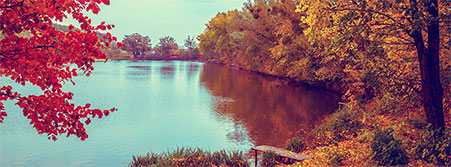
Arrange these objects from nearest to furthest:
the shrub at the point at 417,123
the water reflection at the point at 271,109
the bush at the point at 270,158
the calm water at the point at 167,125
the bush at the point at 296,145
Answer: the shrub at the point at 417,123
the bush at the point at 270,158
the bush at the point at 296,145
the calm water at the point at 167,125
the water reflection at the point at 271,109

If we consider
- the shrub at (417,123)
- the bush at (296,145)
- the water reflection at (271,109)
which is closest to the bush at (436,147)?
the shrub at (417,123)

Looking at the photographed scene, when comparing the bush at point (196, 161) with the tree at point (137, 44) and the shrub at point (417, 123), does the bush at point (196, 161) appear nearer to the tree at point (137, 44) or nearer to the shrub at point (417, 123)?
the shrub at point (417, 123)

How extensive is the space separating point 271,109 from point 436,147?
18867 mm

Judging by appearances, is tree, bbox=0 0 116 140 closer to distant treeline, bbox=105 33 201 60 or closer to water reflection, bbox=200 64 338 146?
water reflection, bbox=200 64 338 146

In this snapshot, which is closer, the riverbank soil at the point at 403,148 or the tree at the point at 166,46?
the riverbank soil at the point at 403,148

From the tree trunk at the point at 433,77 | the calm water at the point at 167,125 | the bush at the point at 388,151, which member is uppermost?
the tree trunk at the point at 433,77

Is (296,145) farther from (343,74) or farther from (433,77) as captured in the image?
(343,74)

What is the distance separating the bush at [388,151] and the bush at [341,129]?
13.1ft

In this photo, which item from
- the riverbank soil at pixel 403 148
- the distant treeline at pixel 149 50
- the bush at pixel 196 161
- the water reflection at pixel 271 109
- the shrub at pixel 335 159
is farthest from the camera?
the distant treeline at pixel 149 50

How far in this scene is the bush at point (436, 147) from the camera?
33.4ft

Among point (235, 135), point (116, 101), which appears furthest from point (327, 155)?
point (116, 101)

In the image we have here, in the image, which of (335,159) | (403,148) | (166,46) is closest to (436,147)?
(403,148)

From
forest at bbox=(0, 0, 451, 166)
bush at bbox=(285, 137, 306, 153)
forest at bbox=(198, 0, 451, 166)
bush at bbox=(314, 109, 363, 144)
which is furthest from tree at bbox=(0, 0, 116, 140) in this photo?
bush at bbox=(314, 109, 363, 144)

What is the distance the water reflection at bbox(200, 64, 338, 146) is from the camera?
21.2 metres
